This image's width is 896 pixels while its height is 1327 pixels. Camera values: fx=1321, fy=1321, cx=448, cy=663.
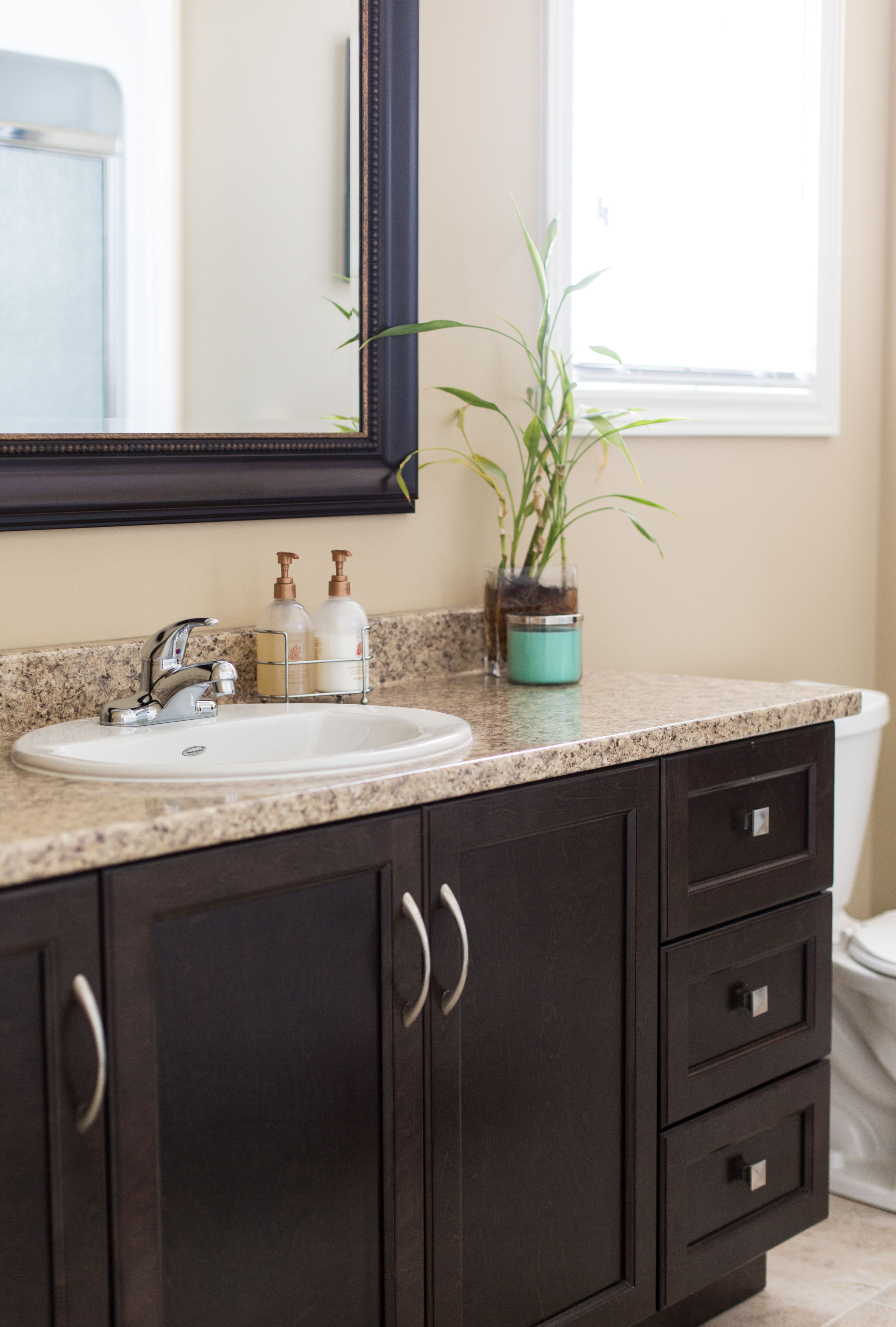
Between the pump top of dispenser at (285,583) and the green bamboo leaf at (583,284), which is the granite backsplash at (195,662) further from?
the green bamboo leaf at (583,284)

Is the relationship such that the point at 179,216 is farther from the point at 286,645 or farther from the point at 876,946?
the point at 876,946

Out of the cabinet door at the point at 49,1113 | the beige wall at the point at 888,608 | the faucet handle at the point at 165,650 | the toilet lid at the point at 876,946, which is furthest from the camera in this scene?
the beige wall at the point at 888,608

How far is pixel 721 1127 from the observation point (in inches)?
63.9

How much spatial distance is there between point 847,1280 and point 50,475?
158 centimetres

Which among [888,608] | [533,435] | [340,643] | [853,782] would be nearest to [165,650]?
[340,643]

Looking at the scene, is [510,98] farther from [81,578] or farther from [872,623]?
[872,623]

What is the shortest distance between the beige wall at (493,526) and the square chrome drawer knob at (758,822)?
582mm

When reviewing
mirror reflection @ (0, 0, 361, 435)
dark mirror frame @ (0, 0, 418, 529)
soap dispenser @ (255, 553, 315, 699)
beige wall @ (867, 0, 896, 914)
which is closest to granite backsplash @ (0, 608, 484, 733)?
soap dispenser @ (255, 553, 315, 699)

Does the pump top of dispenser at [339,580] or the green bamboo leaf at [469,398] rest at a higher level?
the green bamboo leaf at [469,398]

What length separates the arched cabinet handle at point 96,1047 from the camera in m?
1.01

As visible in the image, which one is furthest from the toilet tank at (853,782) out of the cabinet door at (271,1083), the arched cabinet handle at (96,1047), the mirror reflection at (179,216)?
the arched cabinet handle at (96,1047)

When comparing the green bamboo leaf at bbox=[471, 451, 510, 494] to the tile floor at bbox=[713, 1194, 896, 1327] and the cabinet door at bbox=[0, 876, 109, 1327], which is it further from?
the tile floor at bbox=[713, 1194, 896, 1327]

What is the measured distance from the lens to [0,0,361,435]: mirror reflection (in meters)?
1.44

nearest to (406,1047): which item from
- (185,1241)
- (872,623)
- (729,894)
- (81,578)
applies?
(185,1241)
